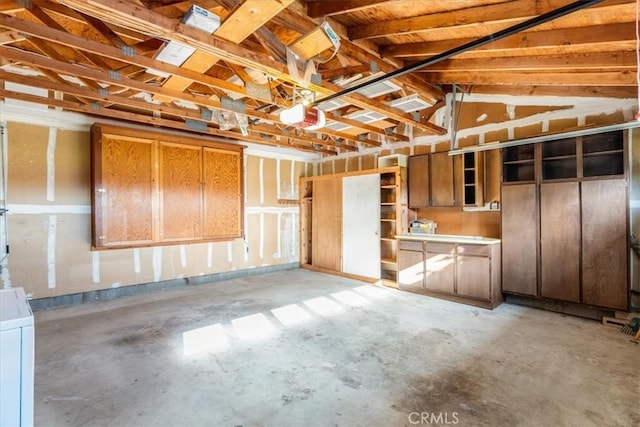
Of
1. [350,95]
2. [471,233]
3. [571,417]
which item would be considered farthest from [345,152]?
[571,417]

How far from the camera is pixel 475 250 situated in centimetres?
436

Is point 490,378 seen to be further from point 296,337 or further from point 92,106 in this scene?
point 92,106

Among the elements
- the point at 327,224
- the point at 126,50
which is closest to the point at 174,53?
the point at 126,50

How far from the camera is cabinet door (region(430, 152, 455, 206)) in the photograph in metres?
4.99

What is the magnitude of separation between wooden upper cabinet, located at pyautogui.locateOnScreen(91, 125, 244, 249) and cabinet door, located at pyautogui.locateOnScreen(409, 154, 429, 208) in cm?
319

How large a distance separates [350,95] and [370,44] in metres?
0.51

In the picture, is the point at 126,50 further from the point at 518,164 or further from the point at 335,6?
the point at 518,164

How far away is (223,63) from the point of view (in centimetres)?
329

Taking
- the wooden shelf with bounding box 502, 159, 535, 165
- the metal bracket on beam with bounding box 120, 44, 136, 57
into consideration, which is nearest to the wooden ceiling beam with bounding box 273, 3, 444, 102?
the metal bracket on beam with bounding box 120, 44, 136, 57

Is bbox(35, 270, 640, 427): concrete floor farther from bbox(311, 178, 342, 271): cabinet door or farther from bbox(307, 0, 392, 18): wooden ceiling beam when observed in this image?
bbox(307, 0, 392, 18): wooden ceiling beam

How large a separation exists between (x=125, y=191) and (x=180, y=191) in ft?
2.65

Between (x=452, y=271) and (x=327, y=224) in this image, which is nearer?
(x=452, y=271)

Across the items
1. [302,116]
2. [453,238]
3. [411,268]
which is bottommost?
[411,268]
